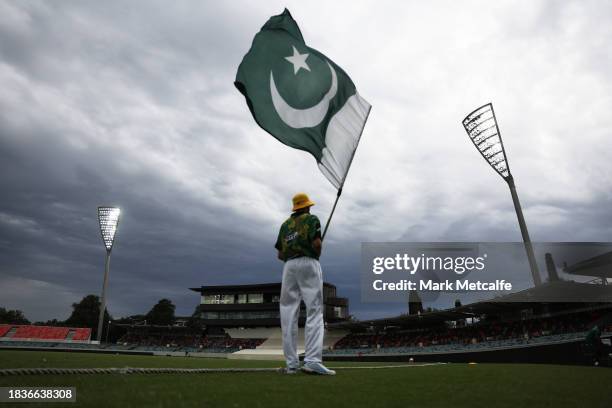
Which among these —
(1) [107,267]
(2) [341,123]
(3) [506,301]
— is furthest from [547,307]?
(1) [107,267]

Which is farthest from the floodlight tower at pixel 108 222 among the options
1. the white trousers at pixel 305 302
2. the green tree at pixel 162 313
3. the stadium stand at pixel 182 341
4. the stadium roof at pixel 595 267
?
the green tree at pixel 162 313

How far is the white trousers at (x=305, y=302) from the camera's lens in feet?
14.7

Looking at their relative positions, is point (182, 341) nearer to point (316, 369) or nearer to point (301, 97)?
point (301, 97)

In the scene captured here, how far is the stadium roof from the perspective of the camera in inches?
1101

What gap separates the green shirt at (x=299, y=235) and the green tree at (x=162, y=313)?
100307 mm

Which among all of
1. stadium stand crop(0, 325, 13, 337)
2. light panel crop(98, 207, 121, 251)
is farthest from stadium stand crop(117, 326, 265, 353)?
light panel crop(98, 207, 121, 251)

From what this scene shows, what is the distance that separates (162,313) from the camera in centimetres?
9906

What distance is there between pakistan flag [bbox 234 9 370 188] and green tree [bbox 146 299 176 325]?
99.5 m

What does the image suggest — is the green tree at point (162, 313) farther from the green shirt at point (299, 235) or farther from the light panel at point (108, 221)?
the green shirt at point (299, 235)

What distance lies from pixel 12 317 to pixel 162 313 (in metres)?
35.6

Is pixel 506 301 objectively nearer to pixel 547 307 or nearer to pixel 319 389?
pixel 547 307

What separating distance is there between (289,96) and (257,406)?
15.9 feet

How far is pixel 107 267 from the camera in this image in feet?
141

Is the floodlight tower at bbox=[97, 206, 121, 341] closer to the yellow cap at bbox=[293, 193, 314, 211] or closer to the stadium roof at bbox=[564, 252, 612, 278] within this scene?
the stadium roof at bbox=[564, 252, 612, 278]
